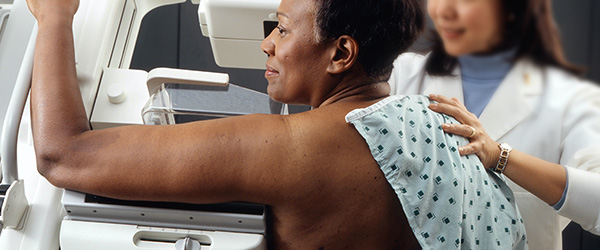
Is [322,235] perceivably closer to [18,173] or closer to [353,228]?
[353,228]

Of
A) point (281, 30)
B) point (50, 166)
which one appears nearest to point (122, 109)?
point (50, 166)

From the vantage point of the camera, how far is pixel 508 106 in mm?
1478

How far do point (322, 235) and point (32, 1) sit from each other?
0.73 meters

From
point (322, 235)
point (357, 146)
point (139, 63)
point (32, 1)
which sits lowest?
point (139, 63)

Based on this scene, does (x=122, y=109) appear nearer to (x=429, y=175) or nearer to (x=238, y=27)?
(x=238, y=27)

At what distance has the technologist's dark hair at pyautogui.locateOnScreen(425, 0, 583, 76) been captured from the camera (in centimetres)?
109

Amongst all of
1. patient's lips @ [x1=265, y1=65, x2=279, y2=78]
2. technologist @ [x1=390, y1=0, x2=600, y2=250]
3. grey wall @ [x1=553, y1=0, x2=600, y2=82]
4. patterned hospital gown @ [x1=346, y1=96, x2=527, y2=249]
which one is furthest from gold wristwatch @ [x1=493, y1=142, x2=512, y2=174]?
patient's lips @ [x1=265, y1=65, x2=279, y2=78]

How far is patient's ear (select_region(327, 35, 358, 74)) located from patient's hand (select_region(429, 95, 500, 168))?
0.17m

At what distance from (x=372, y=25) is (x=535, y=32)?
0.28m

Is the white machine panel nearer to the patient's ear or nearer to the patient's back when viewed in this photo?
the patient's ear

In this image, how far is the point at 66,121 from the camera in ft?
3.66

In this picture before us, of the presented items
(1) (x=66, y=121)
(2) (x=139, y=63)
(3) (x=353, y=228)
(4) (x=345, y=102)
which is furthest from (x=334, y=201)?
(2) (x=139, y=63)

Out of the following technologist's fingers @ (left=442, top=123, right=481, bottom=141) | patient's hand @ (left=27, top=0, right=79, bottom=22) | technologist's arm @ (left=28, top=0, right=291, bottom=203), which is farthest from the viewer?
patient's hand @ (left=27, top=0, right=79, bottom=22)

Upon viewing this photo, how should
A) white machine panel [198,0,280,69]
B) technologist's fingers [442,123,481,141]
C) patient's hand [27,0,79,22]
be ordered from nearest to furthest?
1. technologist's fingers [442,123,481,141]
2. patient's hand [27,0,79,22]
3. white machine panel [198,0,280,69]
